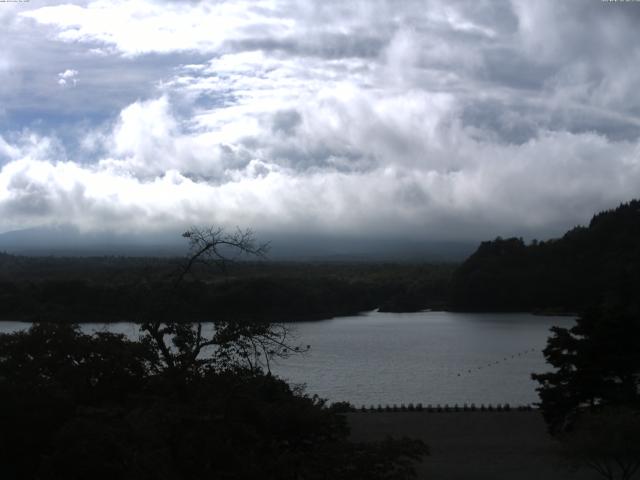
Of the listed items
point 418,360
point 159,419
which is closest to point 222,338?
point 159,419

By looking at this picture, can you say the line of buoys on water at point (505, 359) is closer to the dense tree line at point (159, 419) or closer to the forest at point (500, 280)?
the forest at point (500, 280)

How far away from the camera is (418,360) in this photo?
29797 millimetres

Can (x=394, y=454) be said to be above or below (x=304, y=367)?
above

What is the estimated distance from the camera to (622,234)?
52.7 m

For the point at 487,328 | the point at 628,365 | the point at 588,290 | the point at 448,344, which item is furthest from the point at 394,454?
the point at 588,290

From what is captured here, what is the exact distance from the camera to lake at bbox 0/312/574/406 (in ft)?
74.0

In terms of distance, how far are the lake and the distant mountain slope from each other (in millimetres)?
5380

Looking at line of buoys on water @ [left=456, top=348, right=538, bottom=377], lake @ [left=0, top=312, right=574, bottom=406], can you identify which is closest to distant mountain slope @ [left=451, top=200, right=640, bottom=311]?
lake @ [left=0, top=312, right=574, bottom=406]

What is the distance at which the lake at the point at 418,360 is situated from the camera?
888 inches

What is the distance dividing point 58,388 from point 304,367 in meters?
19.3

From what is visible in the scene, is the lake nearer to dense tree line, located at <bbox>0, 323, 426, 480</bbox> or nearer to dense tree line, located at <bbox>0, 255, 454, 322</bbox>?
dense tree line, located at <bbox>0, 255, 454, 322</bbox>

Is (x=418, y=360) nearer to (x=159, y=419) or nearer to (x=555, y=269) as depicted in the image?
(x=159, y=419)

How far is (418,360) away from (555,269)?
27.4m

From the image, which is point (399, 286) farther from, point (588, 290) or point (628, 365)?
point (628, 365)
